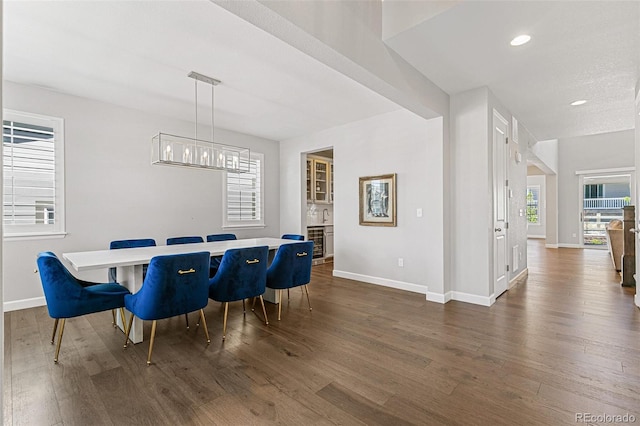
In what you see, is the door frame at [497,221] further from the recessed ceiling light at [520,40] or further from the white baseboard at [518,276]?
the recessed ceiling light at [520,40]

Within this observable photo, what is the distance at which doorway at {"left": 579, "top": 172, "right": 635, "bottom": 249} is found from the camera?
377 inches

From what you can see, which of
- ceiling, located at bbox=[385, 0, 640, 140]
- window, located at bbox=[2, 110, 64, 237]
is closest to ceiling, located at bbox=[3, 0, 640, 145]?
ceiling, located at bbox=[385, 0, 640, 140]

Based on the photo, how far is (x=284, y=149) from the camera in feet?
21.9

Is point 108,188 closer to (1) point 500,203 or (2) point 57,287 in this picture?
(2) point 57,287

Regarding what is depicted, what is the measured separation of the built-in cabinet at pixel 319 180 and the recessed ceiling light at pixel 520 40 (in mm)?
4525

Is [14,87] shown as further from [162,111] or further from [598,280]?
[598,280]

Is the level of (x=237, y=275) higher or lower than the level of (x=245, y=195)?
lower

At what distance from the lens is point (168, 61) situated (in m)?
3.22

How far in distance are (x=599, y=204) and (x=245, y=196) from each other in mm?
10766

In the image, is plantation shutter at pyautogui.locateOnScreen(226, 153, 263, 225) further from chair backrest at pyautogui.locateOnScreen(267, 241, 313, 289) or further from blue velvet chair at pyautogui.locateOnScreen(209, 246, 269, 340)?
blue velvet chair at pyautogui.locateOnScreen(209, 246, 269, 340)

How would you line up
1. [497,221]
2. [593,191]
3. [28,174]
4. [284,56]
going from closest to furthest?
[284,56] < [28,174] < [497,221] < [593,191]

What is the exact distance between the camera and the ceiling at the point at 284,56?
249 centimetres

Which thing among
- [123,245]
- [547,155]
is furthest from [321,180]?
[547,155]

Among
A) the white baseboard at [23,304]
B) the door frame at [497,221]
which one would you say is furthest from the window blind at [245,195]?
the door frame at [497,221]
